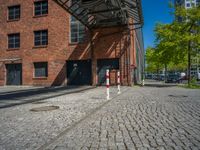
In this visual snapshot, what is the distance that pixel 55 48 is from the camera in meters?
23.0

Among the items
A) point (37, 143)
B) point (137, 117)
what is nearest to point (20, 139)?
point (37, 143)

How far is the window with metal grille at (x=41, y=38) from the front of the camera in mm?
23819

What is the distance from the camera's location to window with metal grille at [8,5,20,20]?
25.4 meters

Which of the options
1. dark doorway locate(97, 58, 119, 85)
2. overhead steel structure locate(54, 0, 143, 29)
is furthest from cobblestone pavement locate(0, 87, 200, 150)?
dark doorway locate(97, 58, 119, 85)

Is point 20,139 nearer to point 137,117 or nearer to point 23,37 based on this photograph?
point 137,117

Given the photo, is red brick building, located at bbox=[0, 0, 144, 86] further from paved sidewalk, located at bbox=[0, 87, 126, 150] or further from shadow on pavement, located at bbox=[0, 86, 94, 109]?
paved sidewalk, located at bbox=[0, 87, 126, 150]

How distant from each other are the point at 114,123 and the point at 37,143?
6.47 ft

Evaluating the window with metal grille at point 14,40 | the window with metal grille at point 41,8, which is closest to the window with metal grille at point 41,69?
the window with metal grille at point 14,40

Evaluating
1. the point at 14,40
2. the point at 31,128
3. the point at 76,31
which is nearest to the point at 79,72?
the point at 76,31

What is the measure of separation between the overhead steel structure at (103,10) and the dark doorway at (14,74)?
373 inches

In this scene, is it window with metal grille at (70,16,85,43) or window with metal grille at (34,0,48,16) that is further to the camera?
window with metal grille at (34,0,48,16)

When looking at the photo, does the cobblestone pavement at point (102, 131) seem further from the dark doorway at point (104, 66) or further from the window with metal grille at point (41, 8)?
the window with metal grille at point (41, 8)

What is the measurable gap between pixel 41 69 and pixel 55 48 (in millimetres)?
2762

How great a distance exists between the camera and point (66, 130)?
470 centimetres
